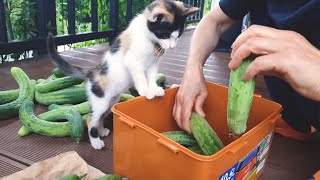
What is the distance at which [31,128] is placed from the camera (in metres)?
1.22

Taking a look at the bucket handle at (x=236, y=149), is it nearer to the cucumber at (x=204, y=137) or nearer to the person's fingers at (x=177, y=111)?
the cucumber at (x=204, y=137)

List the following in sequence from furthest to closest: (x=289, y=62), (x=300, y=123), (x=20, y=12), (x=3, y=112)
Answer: (x=20, y=12) < (x=3, y=112) < (x=300, y=123) < (x=289, y=62)

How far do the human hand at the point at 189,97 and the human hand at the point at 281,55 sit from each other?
0.31 meters

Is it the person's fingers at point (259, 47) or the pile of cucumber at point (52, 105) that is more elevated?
the person's fingers at point (259, 47)

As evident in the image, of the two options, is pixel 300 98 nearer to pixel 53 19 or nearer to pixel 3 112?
pixel 3 112

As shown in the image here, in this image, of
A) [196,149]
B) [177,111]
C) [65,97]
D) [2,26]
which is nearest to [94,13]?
[2,26]

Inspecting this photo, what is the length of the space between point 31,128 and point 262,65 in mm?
944

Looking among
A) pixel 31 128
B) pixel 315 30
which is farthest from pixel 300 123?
pixel 31 128

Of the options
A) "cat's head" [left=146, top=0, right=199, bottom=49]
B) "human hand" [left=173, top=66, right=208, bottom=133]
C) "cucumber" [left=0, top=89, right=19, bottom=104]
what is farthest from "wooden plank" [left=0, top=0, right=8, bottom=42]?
"human hand" [left=173, top=66, right=208, bottom=133]

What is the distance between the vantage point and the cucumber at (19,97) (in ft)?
4.30

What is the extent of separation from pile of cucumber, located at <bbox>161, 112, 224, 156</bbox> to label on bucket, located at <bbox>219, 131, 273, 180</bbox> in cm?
8

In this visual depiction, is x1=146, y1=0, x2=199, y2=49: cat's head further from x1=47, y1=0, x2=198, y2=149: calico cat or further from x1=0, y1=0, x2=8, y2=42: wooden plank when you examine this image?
x1=0, y1=0, x2=8, y2=42: wooden plank

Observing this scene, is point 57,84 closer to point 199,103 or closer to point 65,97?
point 65,97

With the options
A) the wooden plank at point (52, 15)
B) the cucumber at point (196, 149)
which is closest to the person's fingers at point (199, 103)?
the cucumber at point (196, 149)
